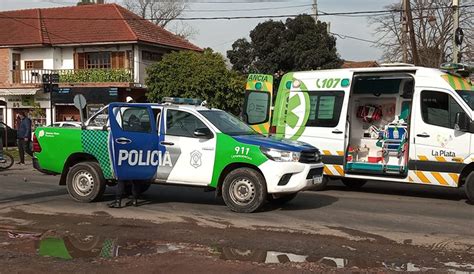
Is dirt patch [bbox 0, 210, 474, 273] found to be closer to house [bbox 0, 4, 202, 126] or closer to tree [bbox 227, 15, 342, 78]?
house [bbox 0, 4, 202, 126]

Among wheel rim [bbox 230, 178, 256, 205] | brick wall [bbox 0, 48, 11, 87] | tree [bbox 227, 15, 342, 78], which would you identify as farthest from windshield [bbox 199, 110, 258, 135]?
brick wall [bbox 0, 48, 11, 87]

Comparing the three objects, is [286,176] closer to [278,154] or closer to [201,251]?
[278,154]

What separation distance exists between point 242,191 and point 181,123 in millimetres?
1639

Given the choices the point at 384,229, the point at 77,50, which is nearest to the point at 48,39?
the point at 77,50

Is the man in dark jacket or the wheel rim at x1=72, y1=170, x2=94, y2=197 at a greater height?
the man in dark jacket

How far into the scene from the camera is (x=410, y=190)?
13.0 m

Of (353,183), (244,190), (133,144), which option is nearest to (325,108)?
(353,183)

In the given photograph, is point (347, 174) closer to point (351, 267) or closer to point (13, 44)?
point (351, 267)

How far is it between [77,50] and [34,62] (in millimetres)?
3335

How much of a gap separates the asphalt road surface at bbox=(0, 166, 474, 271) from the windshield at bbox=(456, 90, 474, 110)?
195cm

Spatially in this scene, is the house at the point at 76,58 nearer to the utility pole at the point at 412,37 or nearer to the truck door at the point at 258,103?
the utility pole at the point at 412,37

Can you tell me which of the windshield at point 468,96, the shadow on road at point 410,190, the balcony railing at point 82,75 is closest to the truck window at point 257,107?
the shadow on road at point 410,190

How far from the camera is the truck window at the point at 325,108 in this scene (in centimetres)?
1229

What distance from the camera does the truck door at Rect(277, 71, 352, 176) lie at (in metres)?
12.2
